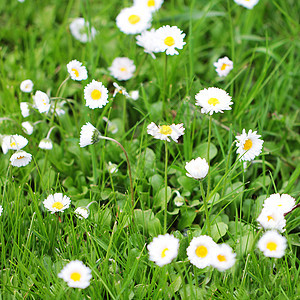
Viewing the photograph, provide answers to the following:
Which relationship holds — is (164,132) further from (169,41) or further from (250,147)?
(169,41)

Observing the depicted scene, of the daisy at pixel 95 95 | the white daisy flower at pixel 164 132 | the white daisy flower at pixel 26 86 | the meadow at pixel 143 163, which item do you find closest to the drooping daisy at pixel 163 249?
the meadow at pixel 143 163

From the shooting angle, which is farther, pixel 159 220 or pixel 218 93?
pixel 159 220

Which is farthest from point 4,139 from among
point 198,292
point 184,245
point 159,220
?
point 198,292

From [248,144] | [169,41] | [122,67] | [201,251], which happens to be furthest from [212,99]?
[122,67]

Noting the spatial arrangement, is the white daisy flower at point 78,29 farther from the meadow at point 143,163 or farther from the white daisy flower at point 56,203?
the white daisy flower at point 56,203

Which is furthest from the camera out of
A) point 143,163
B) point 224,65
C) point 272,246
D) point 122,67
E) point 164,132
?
point 122,67

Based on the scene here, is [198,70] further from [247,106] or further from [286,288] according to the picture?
[286,288]
